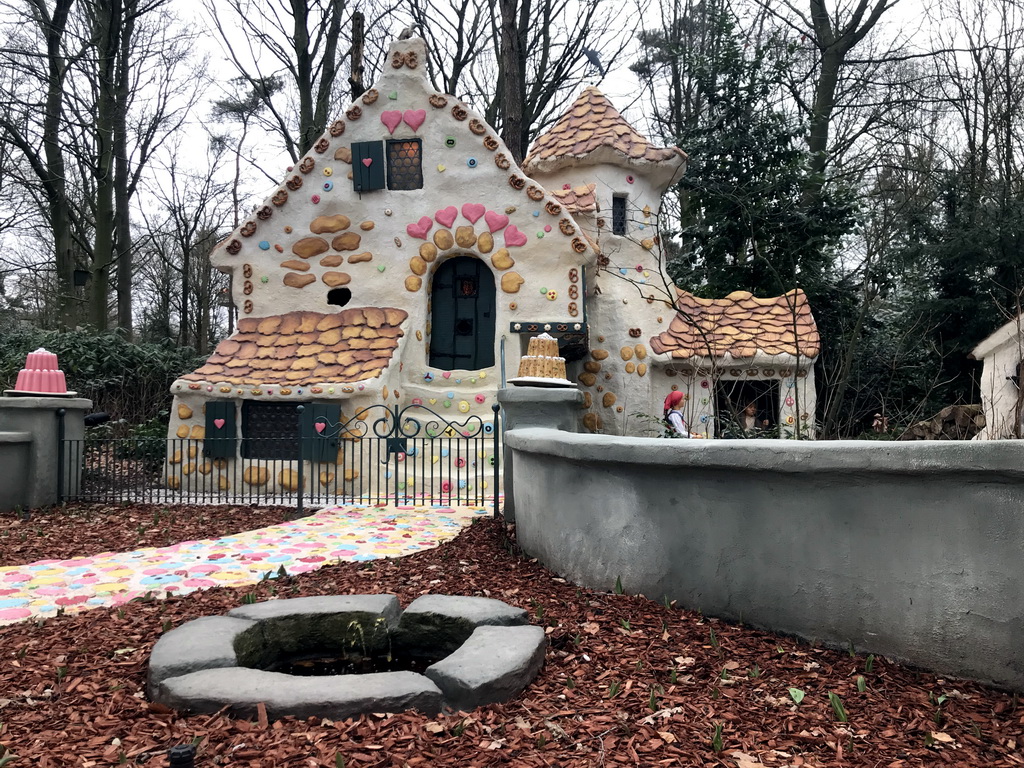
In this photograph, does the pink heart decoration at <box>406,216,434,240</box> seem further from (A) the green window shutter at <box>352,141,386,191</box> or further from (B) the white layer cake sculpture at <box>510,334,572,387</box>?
(B) the white layer cake sculpture at <box>510,334,572,387</box>

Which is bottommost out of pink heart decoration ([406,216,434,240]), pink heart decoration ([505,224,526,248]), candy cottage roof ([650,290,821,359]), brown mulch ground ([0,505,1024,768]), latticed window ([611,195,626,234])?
brown mulch ground ([0,505,1024,768])

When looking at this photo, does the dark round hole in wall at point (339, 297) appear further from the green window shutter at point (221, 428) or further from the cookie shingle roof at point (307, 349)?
the green window shutter at point (221, 428)

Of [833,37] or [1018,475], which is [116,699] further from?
[833,37]

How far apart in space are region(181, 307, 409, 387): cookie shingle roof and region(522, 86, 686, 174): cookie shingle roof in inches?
195

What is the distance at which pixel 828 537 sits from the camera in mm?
3723

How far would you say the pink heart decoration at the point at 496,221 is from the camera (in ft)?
39.7

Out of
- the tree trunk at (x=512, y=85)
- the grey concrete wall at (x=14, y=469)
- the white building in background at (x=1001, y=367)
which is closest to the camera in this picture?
the grey concrete wall at (x=14, y=469)

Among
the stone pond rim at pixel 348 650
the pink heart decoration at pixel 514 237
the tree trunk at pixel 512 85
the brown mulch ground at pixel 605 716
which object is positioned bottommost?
the brown mulch ground at pixel 605 716

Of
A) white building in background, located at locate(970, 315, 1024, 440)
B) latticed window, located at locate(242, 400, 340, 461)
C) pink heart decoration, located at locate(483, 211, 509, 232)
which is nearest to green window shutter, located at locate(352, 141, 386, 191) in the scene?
pink heart decoration, located at locate(483, 211, 509, 232)

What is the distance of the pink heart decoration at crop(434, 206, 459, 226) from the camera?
12195mm

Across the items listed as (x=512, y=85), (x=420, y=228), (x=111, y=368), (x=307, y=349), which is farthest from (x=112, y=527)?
(x=512, y=85)

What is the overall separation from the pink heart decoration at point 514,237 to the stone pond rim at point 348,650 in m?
8.55

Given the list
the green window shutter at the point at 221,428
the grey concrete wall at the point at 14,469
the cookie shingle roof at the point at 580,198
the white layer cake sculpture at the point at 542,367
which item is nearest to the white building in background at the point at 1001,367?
the cookie shingle roof at the point at 580,198

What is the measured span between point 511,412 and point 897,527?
12.7 feet
